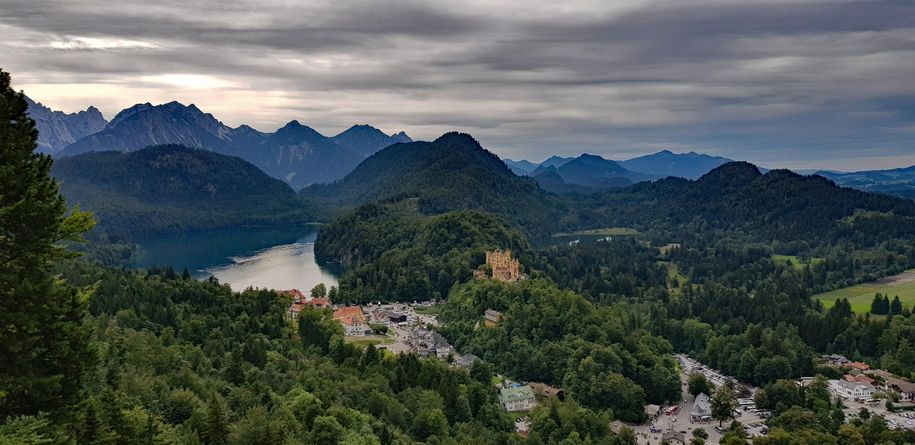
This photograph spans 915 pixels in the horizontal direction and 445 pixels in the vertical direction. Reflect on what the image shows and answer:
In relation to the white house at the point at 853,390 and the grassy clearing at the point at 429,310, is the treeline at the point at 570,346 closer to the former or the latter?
the grassy clearing at the point at 429,310

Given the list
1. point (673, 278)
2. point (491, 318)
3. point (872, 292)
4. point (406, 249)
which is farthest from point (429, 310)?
point (872, 292)

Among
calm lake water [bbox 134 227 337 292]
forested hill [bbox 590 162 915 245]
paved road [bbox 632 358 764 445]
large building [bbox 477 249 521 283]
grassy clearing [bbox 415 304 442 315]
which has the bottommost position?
calm lake water [bbox 134 227 337 292]

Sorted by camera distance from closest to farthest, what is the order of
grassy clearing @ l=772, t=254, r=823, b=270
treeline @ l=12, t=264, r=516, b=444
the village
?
treeline @ l=12, t=264, r=516, b=444
the village
grassy clearing @ l=772, t=254, r=823, b=270

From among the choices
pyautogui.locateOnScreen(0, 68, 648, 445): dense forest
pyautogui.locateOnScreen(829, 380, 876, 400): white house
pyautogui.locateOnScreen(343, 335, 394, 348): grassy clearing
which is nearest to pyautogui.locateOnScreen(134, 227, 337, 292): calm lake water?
pyautogui.locateOnScreen(343, 335, 394, 348): grassy clearing

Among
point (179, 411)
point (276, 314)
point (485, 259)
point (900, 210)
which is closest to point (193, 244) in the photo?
point (485, 259)

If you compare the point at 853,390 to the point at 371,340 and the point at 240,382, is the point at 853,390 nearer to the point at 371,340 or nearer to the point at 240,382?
the point at 371,340

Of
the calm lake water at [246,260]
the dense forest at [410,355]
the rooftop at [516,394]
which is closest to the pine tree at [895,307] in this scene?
the dense forest at [410,355]

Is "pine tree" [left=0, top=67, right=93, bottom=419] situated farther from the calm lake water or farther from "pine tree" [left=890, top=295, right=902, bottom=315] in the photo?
"pine tree" [left=890, top=295, right=902, bottom=315]

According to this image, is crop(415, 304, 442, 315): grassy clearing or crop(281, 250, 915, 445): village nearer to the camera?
crop(281, 250, 915, 445): village
